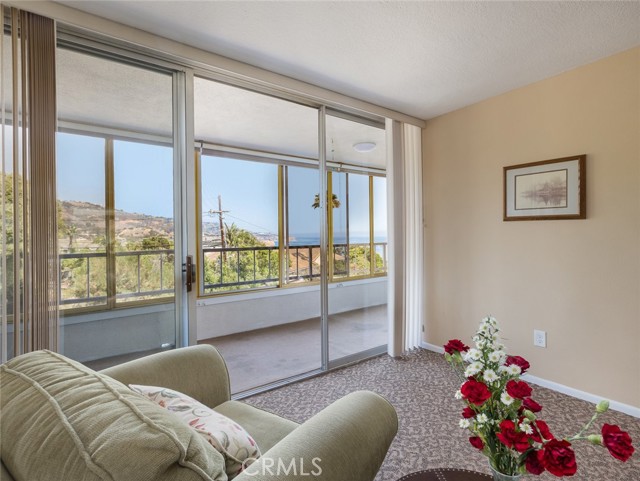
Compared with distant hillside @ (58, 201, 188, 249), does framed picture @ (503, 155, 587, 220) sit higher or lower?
higher

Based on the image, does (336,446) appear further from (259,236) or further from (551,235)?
(259,236)

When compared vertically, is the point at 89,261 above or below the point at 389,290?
above

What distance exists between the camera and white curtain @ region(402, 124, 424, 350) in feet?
11.5

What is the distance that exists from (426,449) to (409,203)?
220 centimetres

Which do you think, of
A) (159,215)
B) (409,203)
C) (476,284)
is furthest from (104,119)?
(476,284)

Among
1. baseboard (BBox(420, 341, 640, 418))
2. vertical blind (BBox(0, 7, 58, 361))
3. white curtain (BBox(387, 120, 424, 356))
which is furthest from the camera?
white curtain (BBox(387, 120, 424, 356))

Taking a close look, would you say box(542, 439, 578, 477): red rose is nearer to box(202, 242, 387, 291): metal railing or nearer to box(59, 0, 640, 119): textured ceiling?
box(59, 0, 640, 119): textured ceiling

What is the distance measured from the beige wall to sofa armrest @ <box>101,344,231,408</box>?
2471 mm

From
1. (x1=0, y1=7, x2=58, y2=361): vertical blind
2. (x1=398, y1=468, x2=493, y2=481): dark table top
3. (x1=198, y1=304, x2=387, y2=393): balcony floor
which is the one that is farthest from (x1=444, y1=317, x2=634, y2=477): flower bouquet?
(x1=198, y1=304, x2=387, y2=393): balcony floor

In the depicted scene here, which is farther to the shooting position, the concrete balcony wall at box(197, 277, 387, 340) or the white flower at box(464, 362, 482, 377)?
the concrete balcony wall at box(197, 277, 387, 340)

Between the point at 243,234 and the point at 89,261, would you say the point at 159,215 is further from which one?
the point at 243,234

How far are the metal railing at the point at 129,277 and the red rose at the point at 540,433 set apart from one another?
208cm

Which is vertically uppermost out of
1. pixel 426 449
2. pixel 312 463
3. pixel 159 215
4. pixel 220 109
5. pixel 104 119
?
pixel 220 109

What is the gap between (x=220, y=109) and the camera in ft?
10.2
